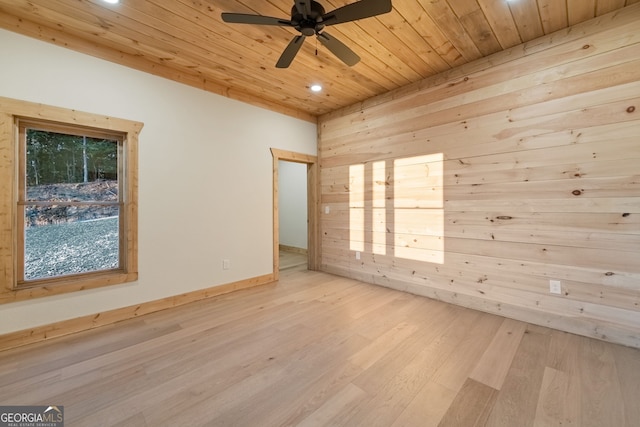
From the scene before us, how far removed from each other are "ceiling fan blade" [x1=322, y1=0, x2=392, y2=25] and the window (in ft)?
7.74

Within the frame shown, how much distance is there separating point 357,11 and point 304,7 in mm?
352

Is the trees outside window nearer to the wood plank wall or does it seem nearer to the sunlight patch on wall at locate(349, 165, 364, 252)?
the sunlight patch on wall at locate(349, 165, 364, 252)

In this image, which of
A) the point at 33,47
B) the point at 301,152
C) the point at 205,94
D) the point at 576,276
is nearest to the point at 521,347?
the point at 576,276

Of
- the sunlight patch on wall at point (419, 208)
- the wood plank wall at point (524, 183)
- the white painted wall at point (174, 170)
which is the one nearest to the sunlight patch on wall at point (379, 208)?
the wood plank wall at point (524, 183)

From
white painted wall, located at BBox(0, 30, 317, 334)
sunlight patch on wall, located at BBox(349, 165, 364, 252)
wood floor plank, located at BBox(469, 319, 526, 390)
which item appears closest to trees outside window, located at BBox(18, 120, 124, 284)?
white painted wall, located at BBox(0, 30, 317, 334)

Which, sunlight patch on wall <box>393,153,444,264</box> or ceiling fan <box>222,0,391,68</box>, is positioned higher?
ceiling fan <box>222,0,391,68</box>

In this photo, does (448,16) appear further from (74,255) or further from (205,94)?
(74,255)

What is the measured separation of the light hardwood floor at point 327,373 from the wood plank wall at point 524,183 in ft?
1.31

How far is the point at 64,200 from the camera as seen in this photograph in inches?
102

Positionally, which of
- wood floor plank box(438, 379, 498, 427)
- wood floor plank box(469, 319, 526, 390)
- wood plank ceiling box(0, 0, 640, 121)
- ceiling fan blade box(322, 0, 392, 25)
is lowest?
wood floor plank box(438, 379, 498, 427)

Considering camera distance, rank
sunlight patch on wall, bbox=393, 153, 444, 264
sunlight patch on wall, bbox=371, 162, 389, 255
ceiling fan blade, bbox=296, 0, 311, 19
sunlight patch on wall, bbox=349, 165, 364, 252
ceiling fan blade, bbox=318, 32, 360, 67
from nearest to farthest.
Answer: ceiling fan blade, bbox=296, 0, 311, 19 < ceiling fan blade, bbox=318, 32, 360, 67 < sunlight patch on wall, bbox=393, 153, 444, 264 < sunlight patch on wall, bbox=371, 162, 389, 255 < sunlight patch on wall, bbox=349, 165, 364, 252

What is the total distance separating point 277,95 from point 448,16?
238 centimetres

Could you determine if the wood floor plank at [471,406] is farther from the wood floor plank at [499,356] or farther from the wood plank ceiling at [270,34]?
the wood plank ceiling at [270,34]

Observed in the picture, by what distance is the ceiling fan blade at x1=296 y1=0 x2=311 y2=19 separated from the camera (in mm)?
1648
